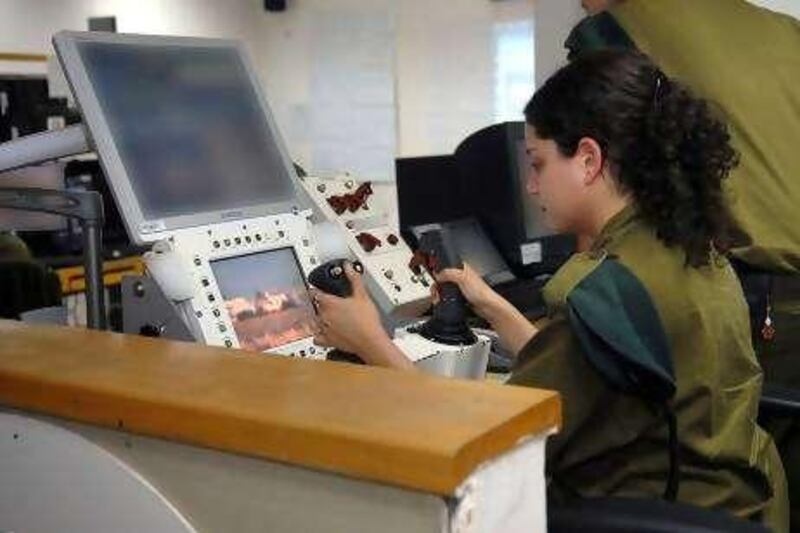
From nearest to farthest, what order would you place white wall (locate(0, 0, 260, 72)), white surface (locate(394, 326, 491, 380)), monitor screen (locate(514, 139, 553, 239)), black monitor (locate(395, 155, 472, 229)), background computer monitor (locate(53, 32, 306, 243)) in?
1. background computer monitor (locate(53, 32, 306, 243))
2. white surface (locate(394, 326, 491, 380))
3. black monitor (locate(395, 155, 472, 229))
4. monitor screen (locate(514, 139, 553, 239))
5. white wall (locate(0, 0, 260, 72))

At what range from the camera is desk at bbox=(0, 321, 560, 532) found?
0.70 metres

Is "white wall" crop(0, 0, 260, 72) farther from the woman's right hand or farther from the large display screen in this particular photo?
the woman's right hand

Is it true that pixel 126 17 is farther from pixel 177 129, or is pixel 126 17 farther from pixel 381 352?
pixel 381 352

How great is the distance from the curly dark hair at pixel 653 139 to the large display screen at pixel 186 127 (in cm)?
57

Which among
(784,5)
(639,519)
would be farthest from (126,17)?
(639,519)

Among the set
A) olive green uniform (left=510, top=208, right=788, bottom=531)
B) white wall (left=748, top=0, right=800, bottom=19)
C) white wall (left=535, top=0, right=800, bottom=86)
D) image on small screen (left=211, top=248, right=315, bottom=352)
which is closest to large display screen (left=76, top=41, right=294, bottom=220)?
image on small screen (left=211, top=248, right=315, bottom=352)

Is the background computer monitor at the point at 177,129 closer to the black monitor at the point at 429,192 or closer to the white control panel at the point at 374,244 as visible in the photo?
the white control panel at the point at 374,244

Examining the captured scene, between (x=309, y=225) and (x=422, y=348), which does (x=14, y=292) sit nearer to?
(x=309, y=225)

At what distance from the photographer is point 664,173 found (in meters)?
1.31

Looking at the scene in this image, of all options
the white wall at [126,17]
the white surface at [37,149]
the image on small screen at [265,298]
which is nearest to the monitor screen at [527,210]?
the image on small screen at [265,298]

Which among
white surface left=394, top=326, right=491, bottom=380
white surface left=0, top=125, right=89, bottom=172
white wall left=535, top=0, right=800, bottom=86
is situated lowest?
white surface left=394, top=326, right=491, bottom=380

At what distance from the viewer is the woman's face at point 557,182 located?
1.37 meters

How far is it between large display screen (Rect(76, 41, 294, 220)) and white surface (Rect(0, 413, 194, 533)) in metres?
0.56

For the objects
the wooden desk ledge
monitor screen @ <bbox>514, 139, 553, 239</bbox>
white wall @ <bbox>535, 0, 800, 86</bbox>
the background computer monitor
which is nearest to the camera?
the wooden desk ledge
